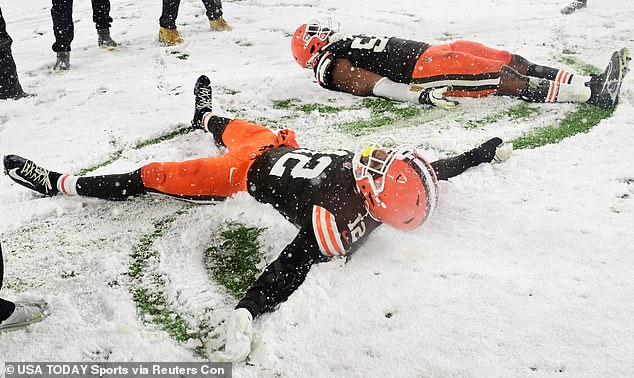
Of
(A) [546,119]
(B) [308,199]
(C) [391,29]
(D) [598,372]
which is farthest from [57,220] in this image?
(C) [391,29]

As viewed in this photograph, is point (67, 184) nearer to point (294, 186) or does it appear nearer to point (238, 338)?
point (294, 186)

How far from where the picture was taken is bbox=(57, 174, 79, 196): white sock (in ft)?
10.6

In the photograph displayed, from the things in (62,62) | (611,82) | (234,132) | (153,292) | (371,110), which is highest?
(611,82)

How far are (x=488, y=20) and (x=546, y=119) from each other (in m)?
2.66

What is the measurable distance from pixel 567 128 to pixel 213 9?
3.97m

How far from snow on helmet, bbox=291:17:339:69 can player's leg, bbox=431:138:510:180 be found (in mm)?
1820

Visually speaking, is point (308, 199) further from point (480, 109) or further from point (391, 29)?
point (391, 29)

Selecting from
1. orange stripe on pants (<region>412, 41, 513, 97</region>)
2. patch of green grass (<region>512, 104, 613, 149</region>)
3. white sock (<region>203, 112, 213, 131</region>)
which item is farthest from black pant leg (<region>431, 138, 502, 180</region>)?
white sock (<region>203, 112, 213, 131</region>)

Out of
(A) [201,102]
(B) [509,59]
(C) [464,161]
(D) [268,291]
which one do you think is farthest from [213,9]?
(D) [268,291]

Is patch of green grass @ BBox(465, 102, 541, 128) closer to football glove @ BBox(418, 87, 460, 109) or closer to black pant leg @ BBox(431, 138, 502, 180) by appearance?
football glove @ BBox(418, 87, 460, 109)

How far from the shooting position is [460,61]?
13.4 ft

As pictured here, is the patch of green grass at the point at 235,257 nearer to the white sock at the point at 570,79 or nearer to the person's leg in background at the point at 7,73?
the white sock at the point at 570,79

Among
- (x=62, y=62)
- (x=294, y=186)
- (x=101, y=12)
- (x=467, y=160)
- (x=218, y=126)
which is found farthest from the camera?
(x=101, y=12)

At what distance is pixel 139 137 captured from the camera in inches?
158
